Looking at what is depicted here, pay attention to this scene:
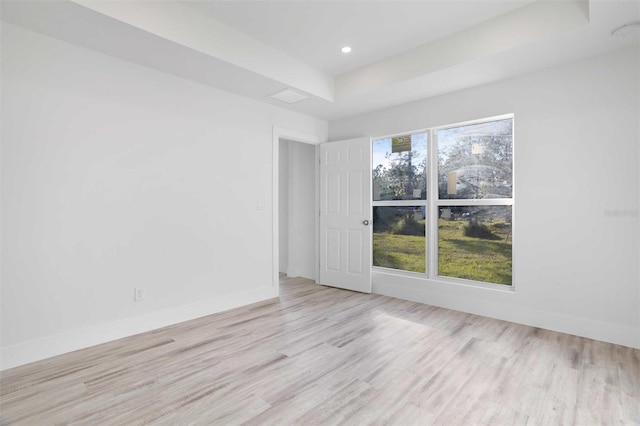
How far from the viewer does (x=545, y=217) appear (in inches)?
127

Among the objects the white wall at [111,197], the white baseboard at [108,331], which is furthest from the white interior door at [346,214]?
the white baseboard at [108,331]

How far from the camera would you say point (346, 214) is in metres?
4.76

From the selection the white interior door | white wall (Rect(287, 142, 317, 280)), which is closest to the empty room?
the white interior door

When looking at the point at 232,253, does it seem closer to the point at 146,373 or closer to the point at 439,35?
the point at 146,373

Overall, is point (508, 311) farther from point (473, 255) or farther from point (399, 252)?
point (399, 252)

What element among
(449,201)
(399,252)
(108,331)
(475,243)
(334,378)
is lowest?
(334,378)

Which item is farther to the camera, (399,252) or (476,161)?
(399,252)

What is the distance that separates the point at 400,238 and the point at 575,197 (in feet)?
6.81

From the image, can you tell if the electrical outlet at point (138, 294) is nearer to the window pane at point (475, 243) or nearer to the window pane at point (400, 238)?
the window pane at point (400, 238)

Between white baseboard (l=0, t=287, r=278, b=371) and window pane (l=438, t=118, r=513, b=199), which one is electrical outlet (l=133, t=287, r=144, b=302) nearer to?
white baseboard (l=0, t=287, r=278, b=371)

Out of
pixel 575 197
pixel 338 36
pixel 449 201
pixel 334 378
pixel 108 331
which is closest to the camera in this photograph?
pixel 334 378

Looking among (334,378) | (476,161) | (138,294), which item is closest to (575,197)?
(476,161)

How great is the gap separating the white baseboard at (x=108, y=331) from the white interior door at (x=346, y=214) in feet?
4.75

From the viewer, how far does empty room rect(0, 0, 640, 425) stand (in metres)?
2.17
